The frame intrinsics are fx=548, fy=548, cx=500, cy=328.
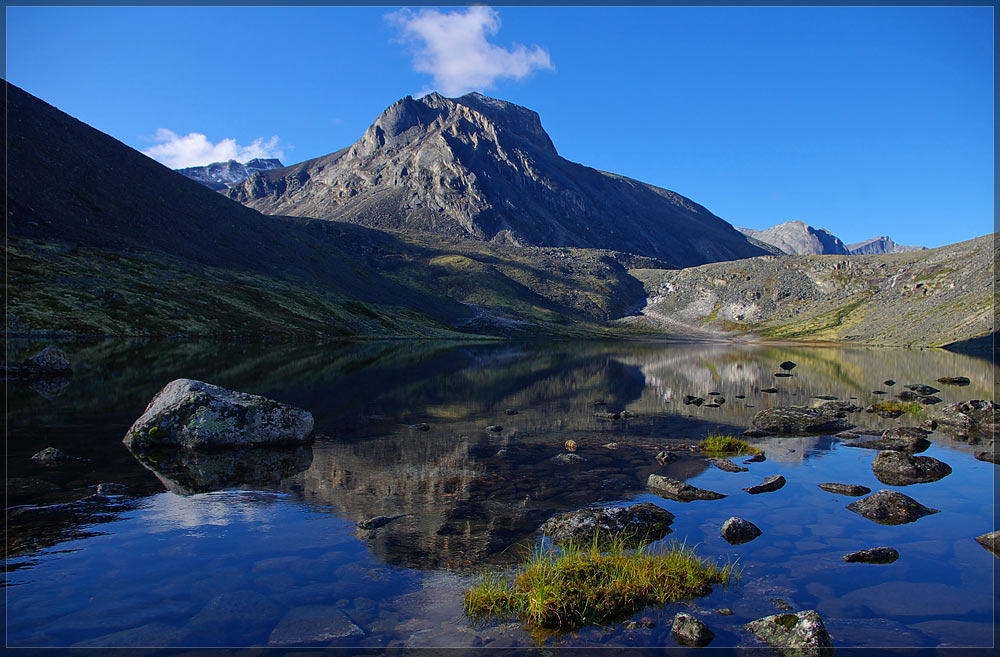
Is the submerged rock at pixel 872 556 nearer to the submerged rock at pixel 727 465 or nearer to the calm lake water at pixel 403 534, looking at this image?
the calm lake water at pixel 403 534

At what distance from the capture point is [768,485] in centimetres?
1973

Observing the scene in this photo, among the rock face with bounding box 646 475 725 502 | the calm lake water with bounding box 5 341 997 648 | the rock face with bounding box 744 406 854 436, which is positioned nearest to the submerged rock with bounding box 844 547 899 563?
the calm lake water with bounding box 5 341 997 648

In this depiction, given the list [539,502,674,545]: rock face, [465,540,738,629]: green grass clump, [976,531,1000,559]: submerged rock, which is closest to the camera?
[465,540,738,629]: green grass clump

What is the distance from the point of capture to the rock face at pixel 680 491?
60.7 ft

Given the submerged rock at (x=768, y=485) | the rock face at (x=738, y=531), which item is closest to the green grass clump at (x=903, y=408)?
the submerged rock at (x=768, y=485)

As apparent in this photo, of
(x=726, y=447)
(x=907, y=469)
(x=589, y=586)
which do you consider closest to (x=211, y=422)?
(x=589, y=586)

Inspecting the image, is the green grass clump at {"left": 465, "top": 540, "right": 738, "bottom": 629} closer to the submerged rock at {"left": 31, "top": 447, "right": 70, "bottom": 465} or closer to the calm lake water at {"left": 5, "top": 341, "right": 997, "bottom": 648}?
the calm lake water at {"left": 5, "top": 341, "right": 997, "bottom": 648}

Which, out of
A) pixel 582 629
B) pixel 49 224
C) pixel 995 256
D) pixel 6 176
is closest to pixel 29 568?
pixel 582 629

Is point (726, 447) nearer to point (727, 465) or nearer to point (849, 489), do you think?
point (727, 465)

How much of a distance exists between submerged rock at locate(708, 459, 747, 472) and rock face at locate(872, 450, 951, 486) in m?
5.04

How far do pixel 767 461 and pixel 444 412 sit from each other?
20.4m

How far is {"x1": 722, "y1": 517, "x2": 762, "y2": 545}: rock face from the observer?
14547 mm

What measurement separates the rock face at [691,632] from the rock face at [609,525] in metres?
4.05

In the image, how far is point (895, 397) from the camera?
47.3 meters
